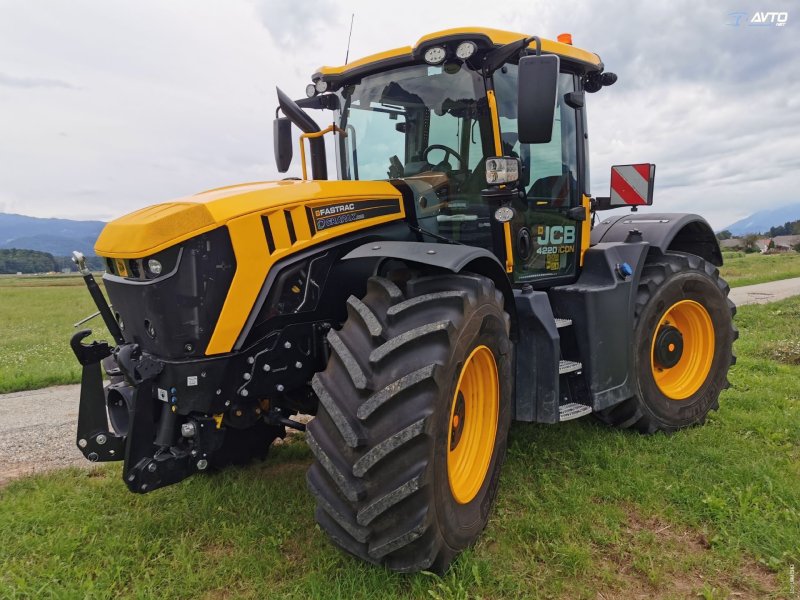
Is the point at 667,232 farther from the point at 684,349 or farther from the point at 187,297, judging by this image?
the point at 187,297

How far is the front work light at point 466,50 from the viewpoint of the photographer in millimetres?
3320

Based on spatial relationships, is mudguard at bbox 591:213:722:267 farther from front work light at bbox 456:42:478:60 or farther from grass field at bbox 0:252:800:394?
grass field at bbox 0:252:800:394

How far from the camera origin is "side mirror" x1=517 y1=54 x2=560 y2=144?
9.86ft

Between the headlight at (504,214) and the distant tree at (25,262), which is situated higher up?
the headlight at (504,214)

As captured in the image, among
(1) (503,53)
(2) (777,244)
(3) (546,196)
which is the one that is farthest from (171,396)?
(2) (777,244)

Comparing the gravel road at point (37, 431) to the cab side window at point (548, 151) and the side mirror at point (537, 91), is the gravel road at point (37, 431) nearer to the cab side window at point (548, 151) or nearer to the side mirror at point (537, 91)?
the cab side window at point (548, 151)

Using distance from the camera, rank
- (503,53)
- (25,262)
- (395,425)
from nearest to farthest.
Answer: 1. (395,425)
2. (503,53)
3. (25,262)

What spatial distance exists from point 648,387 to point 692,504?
3.80 ft

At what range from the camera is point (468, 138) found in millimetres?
3646

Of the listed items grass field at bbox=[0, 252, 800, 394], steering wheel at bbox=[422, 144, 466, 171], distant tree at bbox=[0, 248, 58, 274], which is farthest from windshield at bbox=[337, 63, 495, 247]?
distant tree at bbox=[0, 248, 58, 274]

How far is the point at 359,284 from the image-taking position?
11.1 ft

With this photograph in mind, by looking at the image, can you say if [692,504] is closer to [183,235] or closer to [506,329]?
[506,329]

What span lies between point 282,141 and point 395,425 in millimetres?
2565

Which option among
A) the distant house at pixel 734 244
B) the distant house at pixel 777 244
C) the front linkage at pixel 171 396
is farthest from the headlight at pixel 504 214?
the distant house at pixel 734 244
